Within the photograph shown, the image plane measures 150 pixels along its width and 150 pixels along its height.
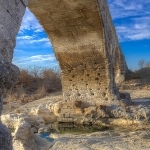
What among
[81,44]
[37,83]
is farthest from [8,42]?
[37,83]

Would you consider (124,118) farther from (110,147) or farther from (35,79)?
(35,79)

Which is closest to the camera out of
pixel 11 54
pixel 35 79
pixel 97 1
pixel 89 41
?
pixel 11 54

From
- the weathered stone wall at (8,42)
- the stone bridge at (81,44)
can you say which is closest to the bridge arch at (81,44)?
the stone bridge at (81,44)

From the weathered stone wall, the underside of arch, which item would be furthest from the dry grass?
the weathered stone wall

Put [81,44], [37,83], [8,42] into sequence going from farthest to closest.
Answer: [37,83] < [81,44] < [8,42]

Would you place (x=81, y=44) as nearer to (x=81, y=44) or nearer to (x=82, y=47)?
(x=81, y=44)

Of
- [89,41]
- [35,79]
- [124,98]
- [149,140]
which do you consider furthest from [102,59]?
[35,79]

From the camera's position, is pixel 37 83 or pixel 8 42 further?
pixel 37 83

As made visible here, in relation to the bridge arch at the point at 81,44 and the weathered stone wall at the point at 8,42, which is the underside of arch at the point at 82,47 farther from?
the weathered stone wall at the point at 8,42

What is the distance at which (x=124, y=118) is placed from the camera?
23.5 ft

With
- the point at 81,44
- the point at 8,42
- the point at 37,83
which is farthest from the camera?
the point at 37,83

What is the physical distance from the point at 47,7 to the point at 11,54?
14.5ft

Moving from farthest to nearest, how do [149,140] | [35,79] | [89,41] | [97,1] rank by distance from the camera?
[35,79] → [89,41] → [97,1] → [149,140]

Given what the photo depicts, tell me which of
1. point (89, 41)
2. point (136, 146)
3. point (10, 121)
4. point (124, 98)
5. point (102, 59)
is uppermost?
point (89, 41)
